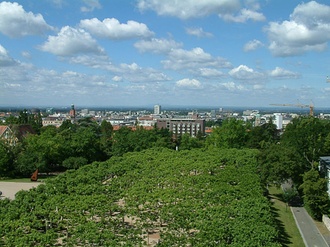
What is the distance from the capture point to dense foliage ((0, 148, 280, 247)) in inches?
675

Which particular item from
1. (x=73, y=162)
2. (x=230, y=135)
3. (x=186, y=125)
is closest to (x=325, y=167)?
(x=230, y=135)

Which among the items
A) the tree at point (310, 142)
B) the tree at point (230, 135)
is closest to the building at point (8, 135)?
the tree at point (230, 135)

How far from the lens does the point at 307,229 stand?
24016mm

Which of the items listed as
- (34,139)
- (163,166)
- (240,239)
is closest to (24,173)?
(34,139)

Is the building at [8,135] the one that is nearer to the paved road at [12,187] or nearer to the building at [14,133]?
the building at [14,133]

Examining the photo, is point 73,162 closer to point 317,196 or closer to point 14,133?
point 14,133

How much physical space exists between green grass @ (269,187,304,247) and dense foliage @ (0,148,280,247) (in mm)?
2352

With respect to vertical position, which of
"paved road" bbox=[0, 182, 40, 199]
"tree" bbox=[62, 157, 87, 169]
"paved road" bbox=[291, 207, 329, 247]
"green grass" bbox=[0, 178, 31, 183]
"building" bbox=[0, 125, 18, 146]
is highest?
"building" bbox=[0, 125, 18, 146]

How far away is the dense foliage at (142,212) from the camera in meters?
17.1

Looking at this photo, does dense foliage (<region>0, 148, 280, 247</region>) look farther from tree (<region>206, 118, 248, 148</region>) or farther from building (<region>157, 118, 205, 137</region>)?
building (<region>157, 118, 205, 137</region>)

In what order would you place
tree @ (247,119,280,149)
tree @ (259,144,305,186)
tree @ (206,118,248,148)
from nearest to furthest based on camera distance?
1. tree @ (259,144,305,186)
2. tree @ (206,118,248,148)
3. tree @ (247,119,280,149)

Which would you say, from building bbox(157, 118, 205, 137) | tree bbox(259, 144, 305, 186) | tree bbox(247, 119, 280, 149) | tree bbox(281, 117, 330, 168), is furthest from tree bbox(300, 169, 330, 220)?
building bbox(157, 118, 205, 137)

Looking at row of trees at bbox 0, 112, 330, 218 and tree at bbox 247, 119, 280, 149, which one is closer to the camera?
row of trees at bbox 0, 112, 330, 218

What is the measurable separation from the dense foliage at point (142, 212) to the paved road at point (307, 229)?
3.30 m
